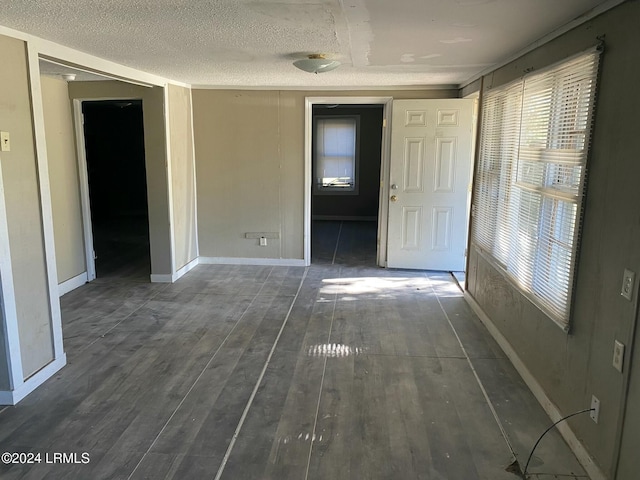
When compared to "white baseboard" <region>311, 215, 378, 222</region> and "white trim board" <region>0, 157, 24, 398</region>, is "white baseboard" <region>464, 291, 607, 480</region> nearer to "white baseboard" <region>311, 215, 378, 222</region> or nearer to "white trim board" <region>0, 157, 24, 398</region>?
"white trim board" <region>0, 157, 24, 398</region>

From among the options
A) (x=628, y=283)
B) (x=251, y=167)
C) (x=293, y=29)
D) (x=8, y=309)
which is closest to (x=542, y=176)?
(x=628, y=283)

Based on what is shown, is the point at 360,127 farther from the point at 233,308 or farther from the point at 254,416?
the point at 254,416

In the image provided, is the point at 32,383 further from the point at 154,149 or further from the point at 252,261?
the point at 252,261

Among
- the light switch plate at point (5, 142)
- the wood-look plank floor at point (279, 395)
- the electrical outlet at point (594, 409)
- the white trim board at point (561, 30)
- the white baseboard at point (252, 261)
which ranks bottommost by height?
the wood-look plank floor at point (279, 395)

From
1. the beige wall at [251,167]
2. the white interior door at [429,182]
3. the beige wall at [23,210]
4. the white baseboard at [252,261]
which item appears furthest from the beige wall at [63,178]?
the white interior door at [429,182]

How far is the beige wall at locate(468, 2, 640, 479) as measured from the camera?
1.92m

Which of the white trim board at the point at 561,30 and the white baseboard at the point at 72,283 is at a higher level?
the white trim board at the point at 561,30

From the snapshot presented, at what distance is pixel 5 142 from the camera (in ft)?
8.63

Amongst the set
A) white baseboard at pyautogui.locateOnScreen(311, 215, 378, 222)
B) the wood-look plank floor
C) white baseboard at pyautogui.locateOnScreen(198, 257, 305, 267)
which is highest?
white baseboard at pyautogui.locateOnScreen(311, 215, 378, 222)

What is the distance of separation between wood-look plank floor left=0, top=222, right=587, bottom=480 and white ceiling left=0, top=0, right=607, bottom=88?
7.00ft

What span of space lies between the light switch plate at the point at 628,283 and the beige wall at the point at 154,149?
14.3 ft

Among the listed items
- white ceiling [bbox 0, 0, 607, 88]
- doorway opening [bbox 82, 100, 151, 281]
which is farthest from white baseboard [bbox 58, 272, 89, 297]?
doorway opening [bbox 82, 100, 151, 281]

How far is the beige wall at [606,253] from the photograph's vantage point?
1.92m

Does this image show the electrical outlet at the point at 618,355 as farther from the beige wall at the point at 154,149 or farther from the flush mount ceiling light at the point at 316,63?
the beige wall at the point at 154,149
